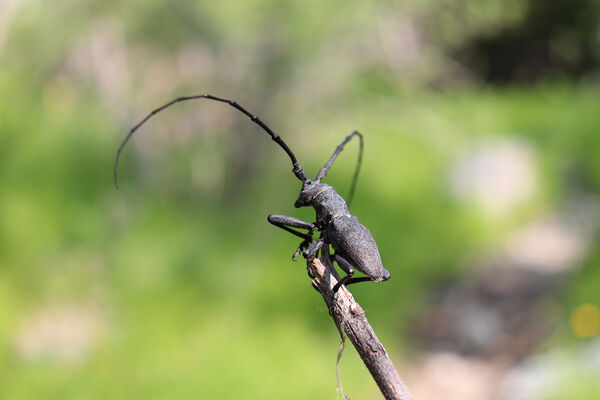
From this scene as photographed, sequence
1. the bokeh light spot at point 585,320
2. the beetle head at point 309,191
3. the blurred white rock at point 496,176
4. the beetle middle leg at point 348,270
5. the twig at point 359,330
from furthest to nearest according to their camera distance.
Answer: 1. the blurred white rock at point 496,176
2. the bokeh light spot at point 585,320
3. the beetle head at point 309,191
4. the beetle middle leg at point 348,270
5. the twig at point 359,330

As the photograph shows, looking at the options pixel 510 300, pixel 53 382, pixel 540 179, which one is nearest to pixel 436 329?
pixel 510 300

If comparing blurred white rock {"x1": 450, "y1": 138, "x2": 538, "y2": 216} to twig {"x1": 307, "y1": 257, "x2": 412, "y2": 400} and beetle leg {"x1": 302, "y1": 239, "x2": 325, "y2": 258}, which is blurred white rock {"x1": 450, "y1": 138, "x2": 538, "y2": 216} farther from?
twig {"x1": 307, "y1": 257, "x2": 412, "y2": 400}

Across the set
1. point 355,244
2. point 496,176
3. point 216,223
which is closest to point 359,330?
point 355,244

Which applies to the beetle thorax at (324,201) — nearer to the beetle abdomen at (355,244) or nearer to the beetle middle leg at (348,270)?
the beetle abdomen at (355,244)

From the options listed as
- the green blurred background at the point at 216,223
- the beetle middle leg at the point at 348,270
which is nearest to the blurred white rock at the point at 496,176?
the green blurred background at the point at 216,223

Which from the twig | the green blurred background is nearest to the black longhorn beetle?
the twig

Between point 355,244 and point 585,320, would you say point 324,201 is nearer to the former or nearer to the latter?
point 355,244
